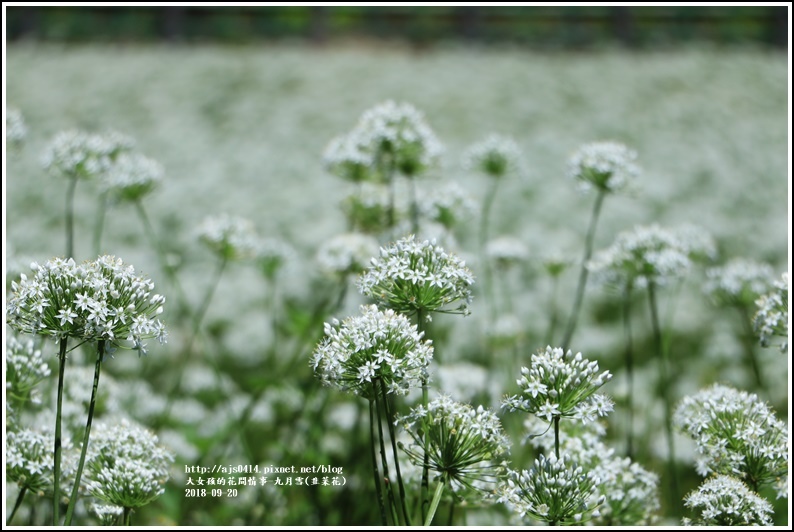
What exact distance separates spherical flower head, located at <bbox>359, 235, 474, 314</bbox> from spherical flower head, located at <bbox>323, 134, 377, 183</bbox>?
5.24ft

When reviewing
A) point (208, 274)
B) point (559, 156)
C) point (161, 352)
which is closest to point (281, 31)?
point (559, 156)

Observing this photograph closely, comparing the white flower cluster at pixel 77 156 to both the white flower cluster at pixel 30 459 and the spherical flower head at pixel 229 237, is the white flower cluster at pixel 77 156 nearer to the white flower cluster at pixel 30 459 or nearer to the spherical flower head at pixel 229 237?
the spherical flower head at pixel 229 237

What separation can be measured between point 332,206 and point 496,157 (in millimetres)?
3960

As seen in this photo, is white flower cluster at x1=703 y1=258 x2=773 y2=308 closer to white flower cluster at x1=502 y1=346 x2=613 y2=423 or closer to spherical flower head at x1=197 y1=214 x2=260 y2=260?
white flower cluster at x1=502 y1=346 x2=613 y2=423

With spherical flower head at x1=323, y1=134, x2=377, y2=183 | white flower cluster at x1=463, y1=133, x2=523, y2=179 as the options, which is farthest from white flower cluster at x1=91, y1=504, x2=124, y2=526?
A: white flower cluster at x1=463, y1=133, x2=523, y2=179

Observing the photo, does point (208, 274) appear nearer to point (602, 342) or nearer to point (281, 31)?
point (602, 342)

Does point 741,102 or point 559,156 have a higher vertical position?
point 741,102

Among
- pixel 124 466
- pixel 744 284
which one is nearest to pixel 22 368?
pixel 124 466

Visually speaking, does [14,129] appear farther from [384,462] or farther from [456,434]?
[456,434]

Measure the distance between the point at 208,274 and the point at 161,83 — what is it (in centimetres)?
687

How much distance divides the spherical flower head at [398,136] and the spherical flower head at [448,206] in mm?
310

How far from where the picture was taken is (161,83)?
1202 centimetres

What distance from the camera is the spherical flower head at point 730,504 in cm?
205

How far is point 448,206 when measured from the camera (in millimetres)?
3795
